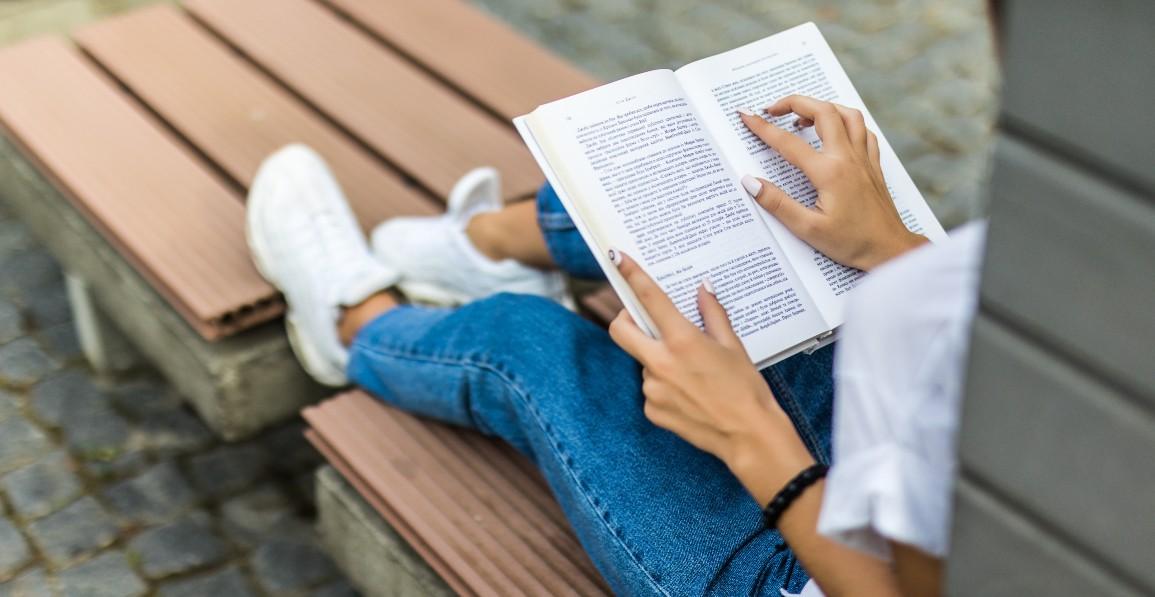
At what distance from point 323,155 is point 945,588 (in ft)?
5.89

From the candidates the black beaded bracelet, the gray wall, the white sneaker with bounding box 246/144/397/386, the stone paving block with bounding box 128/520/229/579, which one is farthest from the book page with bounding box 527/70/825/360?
the stone paving block with bounding box 128/520/229/579

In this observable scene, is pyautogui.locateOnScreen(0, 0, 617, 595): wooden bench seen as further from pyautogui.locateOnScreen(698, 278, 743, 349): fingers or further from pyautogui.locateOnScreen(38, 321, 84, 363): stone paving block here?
pyautogui.locateOnScreen(698, 278, 743, 349): fingers

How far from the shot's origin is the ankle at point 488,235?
2.26 meters

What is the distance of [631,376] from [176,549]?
96 cm

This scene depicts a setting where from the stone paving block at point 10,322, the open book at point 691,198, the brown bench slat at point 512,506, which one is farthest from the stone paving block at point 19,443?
the open book at point 691,198

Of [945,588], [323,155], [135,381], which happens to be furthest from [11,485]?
[945,588]

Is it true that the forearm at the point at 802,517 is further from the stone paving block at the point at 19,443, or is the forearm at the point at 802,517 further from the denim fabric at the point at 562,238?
the stone paving block at the point at 19,443

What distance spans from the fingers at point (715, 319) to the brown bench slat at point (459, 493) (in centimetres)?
45

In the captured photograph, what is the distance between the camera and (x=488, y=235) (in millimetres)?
2268

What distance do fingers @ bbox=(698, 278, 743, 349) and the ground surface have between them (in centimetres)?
104

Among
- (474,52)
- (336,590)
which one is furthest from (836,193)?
(474,52)

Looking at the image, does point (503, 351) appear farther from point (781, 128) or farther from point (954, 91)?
point (954, 91)

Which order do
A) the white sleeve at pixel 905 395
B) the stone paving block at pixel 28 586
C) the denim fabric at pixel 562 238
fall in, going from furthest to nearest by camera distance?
1. the stone paving block at pixel 28 586
2. the denim fabric at pixel 562 238
3. the white sleeve at pixel 905 395

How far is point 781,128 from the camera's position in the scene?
1728 mm
